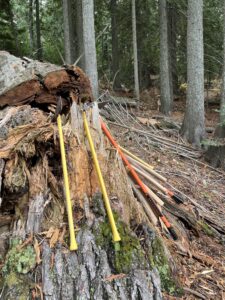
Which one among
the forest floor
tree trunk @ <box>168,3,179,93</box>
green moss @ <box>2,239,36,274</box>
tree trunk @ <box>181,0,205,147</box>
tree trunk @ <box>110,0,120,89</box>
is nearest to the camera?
green moss @ <box>2,239,36,274</box>

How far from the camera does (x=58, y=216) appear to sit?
274 centimetres

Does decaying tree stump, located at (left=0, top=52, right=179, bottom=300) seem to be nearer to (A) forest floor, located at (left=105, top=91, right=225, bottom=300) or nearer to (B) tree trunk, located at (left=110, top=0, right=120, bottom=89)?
(A) forest floor, located at (left=105, top=91, right=225, bottom=300)

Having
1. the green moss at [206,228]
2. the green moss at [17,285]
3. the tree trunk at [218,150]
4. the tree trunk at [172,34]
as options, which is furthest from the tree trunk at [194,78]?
the green moss at [17,285]

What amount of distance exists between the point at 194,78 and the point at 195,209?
5.55m

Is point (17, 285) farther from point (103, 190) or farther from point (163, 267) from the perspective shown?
point (163, 267)

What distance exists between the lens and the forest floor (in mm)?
2986

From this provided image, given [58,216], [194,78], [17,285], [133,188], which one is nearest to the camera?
[17,285]

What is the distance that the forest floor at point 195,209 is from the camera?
2.99 meters

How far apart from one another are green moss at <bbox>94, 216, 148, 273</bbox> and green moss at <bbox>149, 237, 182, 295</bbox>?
144 mm

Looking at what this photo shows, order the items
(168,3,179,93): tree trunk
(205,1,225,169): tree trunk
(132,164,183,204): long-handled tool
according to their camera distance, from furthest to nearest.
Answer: (168,3,179,93): tree trunk, (205,1,225,169): tree trunk, (132,164,183,204): long-handled tool

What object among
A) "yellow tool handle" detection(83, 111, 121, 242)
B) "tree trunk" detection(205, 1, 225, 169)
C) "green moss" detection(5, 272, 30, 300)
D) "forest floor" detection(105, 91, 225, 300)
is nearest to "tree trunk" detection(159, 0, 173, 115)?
"forest floor" detection(105, 91, 225, 300)

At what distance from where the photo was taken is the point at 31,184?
2799mm

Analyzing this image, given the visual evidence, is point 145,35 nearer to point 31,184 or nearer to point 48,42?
point 48,42

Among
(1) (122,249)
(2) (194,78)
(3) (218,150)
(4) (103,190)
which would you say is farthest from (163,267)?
(2) (194,78)
